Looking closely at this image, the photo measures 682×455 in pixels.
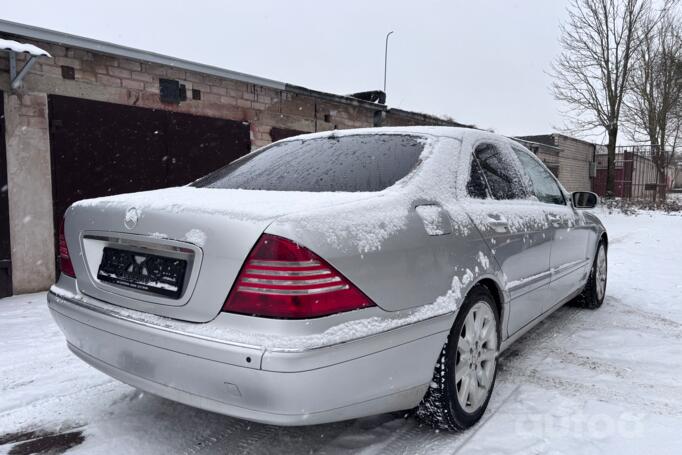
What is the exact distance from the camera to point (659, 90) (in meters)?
22.2

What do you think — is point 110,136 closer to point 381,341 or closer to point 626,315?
point 381,341

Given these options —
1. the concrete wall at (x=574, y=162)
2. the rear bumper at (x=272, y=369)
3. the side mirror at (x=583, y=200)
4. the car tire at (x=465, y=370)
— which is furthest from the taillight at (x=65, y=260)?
the concrete wall at (x=574, y=162)

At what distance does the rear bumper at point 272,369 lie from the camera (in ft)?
5.38

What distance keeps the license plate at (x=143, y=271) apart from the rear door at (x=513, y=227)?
1.44 meters

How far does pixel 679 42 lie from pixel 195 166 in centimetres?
2299

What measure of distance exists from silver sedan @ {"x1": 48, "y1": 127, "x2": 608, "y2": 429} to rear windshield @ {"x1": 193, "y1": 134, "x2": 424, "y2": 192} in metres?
0.01

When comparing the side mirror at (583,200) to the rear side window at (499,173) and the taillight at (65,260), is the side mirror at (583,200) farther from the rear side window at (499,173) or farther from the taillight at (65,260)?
the taillight at (65,260)

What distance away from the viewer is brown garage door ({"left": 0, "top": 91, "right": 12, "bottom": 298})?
5.33 m

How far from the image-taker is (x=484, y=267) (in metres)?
2.45

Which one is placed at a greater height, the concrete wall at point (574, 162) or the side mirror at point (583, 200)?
the concrete wall at point (574, 162)

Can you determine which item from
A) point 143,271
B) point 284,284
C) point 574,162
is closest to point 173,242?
point 143,271

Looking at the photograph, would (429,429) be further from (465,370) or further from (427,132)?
(427,132)

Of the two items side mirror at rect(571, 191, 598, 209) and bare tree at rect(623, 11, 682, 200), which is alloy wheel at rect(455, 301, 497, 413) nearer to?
side mirror at rect(571, 191, 598, 209)

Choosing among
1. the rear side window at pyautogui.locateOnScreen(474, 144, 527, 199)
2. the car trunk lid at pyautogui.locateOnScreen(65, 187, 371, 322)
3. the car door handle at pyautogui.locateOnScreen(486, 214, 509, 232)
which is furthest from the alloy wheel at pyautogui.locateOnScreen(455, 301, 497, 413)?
the car trunk lid at pyautogui.locateOnScreen(65, 187, 371, 322)
